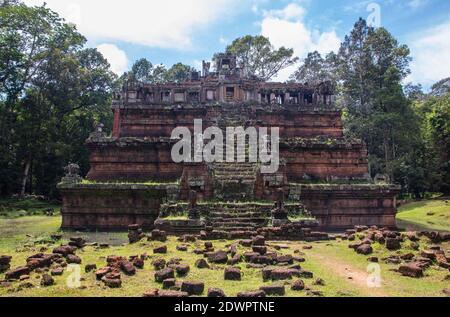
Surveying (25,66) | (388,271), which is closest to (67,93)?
(25,66)

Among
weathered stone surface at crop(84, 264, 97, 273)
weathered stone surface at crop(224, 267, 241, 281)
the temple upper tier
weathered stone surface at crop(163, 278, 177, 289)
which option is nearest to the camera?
weathered stone surface at crop(163, 278, 177, 289)

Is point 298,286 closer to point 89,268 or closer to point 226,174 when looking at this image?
point 89,268

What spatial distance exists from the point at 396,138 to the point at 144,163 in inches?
992

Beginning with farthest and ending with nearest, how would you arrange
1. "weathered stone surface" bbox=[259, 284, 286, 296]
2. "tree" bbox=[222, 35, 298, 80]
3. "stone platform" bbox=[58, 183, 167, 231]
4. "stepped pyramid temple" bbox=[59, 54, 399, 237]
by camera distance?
"tree" bbox=[222, 35, 298, 80] < "stone platform" bbox=[58, 183, 167, 231] < "stepped pyramid temple" bbox=[59, 54, 399, 237] < "weathered stone surface" bbox=[259, 284, 286, 296]

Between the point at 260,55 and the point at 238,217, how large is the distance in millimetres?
45648

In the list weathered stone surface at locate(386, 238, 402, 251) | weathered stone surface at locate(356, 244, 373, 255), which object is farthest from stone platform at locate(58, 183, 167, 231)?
weathered stone surface at locate(386, 238, 402, 251)

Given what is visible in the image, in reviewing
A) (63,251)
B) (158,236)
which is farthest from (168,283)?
(158,236)

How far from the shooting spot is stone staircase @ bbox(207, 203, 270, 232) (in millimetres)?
15242

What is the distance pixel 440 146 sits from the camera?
123ft

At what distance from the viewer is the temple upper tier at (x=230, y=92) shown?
29.5 meters

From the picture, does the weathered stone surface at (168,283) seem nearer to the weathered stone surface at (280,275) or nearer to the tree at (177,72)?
the weathered stone surface at (280,275)

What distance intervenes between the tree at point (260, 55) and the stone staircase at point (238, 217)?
43.5m

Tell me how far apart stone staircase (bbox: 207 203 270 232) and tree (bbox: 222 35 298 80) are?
143 feet

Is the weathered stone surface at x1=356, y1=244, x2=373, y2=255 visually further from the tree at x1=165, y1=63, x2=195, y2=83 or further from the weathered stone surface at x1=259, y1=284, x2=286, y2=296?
the tree at x1=165, y1=63, x2=195, y2=83
